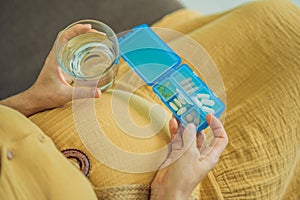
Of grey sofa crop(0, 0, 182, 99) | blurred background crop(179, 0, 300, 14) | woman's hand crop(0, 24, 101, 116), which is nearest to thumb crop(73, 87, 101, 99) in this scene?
woman's hand crop(0, 24, 101, 116)

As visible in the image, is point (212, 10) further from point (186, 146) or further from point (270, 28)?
point (186, 146)

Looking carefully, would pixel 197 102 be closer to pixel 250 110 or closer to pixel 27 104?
pixel 250 110

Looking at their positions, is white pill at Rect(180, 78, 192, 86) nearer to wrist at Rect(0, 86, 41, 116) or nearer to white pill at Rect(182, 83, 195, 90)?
white pill at Rect(182, 83, 195, 90)

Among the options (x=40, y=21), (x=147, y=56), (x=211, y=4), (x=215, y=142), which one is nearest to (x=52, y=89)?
(x=147, y=56)

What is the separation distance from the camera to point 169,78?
609 millimetres

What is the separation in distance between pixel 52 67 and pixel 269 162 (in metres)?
0.38

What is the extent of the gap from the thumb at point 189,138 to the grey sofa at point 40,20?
0.47 m

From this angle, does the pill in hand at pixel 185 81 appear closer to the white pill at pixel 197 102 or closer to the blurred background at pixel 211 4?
the white pill at pixel 197 102

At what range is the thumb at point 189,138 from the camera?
0.56 m

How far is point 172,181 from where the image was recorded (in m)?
0.55

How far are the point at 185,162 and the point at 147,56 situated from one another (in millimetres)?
179

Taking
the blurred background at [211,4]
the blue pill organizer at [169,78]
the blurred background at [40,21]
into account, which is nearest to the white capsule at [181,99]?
the blue pill organizer at [169,78]

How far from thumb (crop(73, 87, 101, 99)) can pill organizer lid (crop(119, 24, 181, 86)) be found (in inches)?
3.0

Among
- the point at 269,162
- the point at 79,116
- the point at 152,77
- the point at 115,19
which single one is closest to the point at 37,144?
the point at 79,116
